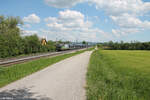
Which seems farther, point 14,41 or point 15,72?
point 14,41

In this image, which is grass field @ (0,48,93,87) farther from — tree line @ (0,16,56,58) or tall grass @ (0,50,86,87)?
tree line @ (0,16,56,58)

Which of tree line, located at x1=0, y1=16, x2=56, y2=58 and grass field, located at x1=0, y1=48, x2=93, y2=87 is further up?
tree line, located at x1=0, y1=16, x2=56, y2=58

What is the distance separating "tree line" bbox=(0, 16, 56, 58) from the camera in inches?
914

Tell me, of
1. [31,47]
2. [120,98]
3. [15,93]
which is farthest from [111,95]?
[31,47]

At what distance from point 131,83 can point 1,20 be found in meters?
38.6

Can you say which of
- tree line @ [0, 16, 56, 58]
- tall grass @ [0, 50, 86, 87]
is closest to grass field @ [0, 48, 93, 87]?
tall grass @ [0, 50, 86, 87]

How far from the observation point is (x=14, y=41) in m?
25.7

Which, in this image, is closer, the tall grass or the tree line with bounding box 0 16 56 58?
the tall grass

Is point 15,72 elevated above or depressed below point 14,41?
below

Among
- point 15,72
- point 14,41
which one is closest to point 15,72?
point 15,72


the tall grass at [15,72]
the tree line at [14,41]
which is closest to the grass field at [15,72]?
the tall grass at [15,72]

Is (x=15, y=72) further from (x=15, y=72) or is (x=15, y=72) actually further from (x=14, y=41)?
(x=14, y=41)

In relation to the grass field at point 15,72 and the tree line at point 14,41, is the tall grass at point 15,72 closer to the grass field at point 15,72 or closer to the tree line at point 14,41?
the grass field at point 15,72

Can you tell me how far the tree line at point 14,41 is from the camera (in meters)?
23.2
